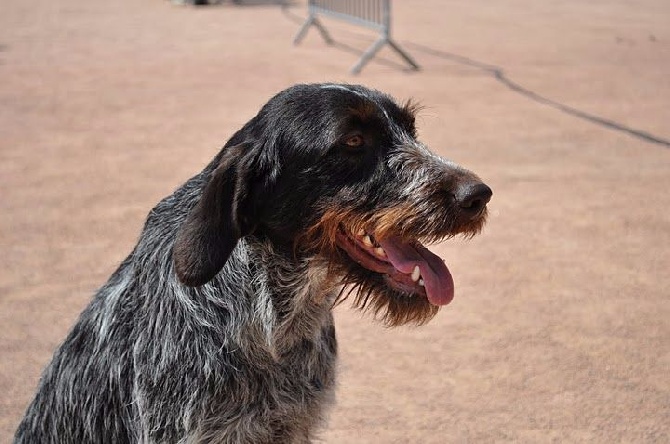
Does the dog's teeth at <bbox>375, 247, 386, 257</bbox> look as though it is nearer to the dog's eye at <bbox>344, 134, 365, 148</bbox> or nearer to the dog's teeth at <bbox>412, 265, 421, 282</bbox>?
the dog's teeth at <bbox>412, 265, 421, 282</bbox>

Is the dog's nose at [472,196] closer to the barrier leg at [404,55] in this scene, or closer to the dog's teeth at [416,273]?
the dog's teeth at [416,273]

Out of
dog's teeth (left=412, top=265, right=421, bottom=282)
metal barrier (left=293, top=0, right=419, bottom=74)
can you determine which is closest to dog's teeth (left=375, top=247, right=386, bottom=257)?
dog's teeth (left=412, top=265, right=421, bottom=282)

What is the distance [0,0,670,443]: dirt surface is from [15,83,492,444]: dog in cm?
135

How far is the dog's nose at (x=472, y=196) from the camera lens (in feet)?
9.63

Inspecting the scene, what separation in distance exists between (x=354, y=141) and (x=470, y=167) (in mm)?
5452

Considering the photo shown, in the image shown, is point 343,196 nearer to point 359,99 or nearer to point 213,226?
point 359,99

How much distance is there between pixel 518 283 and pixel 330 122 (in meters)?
3.35

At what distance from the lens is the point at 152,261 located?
3178mm

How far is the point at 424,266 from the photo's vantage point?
10.3ft

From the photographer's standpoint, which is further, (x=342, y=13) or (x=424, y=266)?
(x=342, y=13)

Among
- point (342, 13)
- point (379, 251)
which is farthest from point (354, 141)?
point (342, 13)

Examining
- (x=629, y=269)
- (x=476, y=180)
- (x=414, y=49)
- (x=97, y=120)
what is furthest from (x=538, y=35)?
(x=476, y=180)

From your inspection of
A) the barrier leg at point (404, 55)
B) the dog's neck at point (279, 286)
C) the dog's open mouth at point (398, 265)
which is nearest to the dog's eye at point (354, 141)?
the dog's open mouth at point (398, 265)

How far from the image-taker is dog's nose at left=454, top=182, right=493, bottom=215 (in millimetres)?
2936
